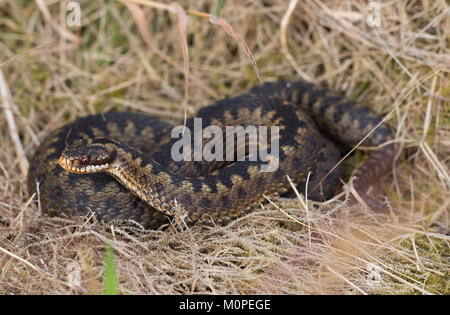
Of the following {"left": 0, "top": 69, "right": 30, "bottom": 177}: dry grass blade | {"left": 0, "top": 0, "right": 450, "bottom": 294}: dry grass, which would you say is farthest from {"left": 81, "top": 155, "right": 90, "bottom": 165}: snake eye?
{"left": 0, "top": 69, "right": 30, "bottom": 177}: dry grass blade

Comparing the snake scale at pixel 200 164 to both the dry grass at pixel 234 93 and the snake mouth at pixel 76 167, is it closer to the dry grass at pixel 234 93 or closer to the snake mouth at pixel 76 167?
the snake mouth at pixel 76 167

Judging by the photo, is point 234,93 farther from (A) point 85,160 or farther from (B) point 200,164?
(A) point 85,160

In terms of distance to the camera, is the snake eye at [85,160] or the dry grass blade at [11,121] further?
the dry grass blade at [11,121]

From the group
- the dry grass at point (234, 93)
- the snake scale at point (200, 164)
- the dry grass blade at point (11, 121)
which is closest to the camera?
the dry grass at point (234, 93)

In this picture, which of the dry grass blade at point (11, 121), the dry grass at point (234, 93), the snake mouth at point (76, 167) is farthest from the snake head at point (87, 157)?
the dry grass blade at point (11, 121)

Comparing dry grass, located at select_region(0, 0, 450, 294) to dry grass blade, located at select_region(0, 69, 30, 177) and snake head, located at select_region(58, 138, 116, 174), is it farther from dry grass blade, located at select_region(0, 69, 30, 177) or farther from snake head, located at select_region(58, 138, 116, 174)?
snake head, located at select_region(58, 138, 116, 174)

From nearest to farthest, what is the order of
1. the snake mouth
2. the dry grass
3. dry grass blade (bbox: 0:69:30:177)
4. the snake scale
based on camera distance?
the dry grass, the snake mouth, the snake scale, dry grass blade (bbox: 0:69:30:177)

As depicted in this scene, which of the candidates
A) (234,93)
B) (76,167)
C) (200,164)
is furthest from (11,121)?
(234,93)
